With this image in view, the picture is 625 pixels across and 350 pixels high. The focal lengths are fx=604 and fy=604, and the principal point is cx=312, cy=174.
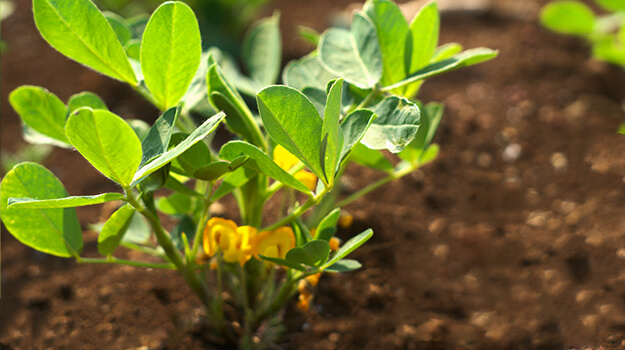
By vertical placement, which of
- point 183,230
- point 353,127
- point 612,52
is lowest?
point 183,230

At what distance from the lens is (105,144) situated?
1.97 feet

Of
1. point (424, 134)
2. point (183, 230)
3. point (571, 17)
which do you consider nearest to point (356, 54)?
point (424, 134)

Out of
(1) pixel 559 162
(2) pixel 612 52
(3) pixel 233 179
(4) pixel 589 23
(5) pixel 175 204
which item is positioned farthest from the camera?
(4) pixel 589 23

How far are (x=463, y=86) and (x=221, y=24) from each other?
3.04 feet

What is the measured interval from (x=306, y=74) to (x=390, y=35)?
0.14 metres

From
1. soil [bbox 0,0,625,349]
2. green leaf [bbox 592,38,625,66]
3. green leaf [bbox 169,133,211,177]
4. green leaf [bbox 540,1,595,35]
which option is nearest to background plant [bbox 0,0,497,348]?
green leaf [bbox 169,133,211,177]

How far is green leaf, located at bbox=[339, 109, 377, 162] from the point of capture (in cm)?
69

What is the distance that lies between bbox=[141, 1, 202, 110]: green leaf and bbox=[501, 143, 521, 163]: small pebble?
3.50ft

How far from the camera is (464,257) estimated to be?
4.26ft

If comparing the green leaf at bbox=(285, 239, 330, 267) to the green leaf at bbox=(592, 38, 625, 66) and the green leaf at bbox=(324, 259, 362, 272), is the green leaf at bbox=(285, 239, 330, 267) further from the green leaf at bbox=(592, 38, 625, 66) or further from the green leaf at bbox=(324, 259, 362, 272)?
the green leaf at bbox=(592, 38, 625, 66)

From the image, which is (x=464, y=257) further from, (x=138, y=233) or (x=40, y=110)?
(x=40, y=110)

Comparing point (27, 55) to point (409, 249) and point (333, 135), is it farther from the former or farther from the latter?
point (333, 135)

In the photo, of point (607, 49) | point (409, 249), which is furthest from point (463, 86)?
point (409, 249)

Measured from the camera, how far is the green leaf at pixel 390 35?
0.87 meters
